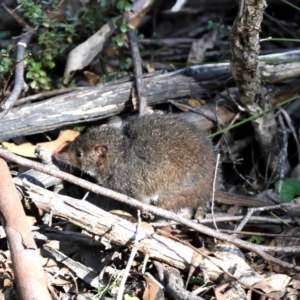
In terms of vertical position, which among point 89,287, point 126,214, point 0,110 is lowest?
point 89,287

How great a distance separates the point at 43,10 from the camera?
596 centimetres

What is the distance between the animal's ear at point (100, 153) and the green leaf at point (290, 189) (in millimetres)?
1585

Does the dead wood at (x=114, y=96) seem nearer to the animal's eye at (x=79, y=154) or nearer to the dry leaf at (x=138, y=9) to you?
the animal's eye at (x=79, y=154)

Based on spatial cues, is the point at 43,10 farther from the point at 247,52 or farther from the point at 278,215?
the point at 278,215

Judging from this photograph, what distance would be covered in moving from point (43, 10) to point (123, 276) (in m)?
3.06

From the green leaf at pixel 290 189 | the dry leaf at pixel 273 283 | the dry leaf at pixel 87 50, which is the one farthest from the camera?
the dry leaf at pixel 87 50

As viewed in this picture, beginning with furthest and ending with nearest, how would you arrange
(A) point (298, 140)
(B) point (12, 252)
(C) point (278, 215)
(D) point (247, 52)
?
1. (A) point (298, 140)
2. (C) point (278, 215)
3. (D) point (247, 52)
4. (B) point (12, 252)

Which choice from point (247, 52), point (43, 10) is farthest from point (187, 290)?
point (43, 10)

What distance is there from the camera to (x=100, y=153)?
5273 millimetres

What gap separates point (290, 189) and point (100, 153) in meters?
1.70

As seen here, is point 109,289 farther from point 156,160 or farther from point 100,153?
point 100,153

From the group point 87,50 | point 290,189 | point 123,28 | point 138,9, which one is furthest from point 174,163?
point 138,9

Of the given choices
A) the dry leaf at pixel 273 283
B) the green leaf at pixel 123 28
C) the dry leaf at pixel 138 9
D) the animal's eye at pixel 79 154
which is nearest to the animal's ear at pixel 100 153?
the animal's eye at pixel 79 154

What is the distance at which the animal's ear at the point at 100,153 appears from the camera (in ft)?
17.2
